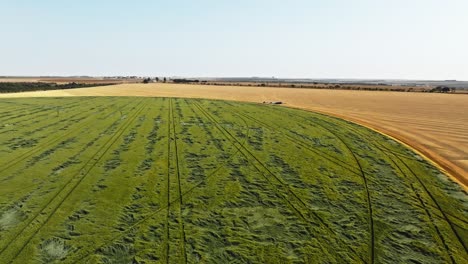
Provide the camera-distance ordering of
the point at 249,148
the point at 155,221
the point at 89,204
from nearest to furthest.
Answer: the point at 155,221 < the point at 89,204 < the point at 249,148

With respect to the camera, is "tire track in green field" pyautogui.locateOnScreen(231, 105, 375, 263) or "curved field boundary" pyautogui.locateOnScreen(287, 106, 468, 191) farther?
"curved field boundary" pyautogui.locateOnScreen(287, 106, 468, 191)

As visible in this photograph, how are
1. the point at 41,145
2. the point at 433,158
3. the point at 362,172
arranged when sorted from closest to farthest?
the point at 362,172 < the point at 433,158 < the point at 41,145

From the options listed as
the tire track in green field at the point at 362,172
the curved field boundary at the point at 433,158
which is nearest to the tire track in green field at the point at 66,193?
the tire track in green field at the point at 362,172

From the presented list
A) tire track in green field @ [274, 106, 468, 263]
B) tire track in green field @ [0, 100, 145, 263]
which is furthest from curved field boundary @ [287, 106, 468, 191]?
tire track in green field @ [0, 100, 145, 263]

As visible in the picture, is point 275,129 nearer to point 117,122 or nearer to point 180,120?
point 180,120

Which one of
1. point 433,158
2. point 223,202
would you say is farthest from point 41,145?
point 433,158

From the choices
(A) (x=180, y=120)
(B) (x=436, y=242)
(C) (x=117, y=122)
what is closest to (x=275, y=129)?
(A) (x=180, y=120)

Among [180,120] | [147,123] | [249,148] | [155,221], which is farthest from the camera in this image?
[180,120]

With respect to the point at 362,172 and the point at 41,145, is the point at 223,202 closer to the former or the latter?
the point at 362,172

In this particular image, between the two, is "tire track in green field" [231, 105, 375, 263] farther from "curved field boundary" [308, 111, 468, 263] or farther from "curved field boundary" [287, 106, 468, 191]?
"curved field boundary" [287, 106, 468, 191]
